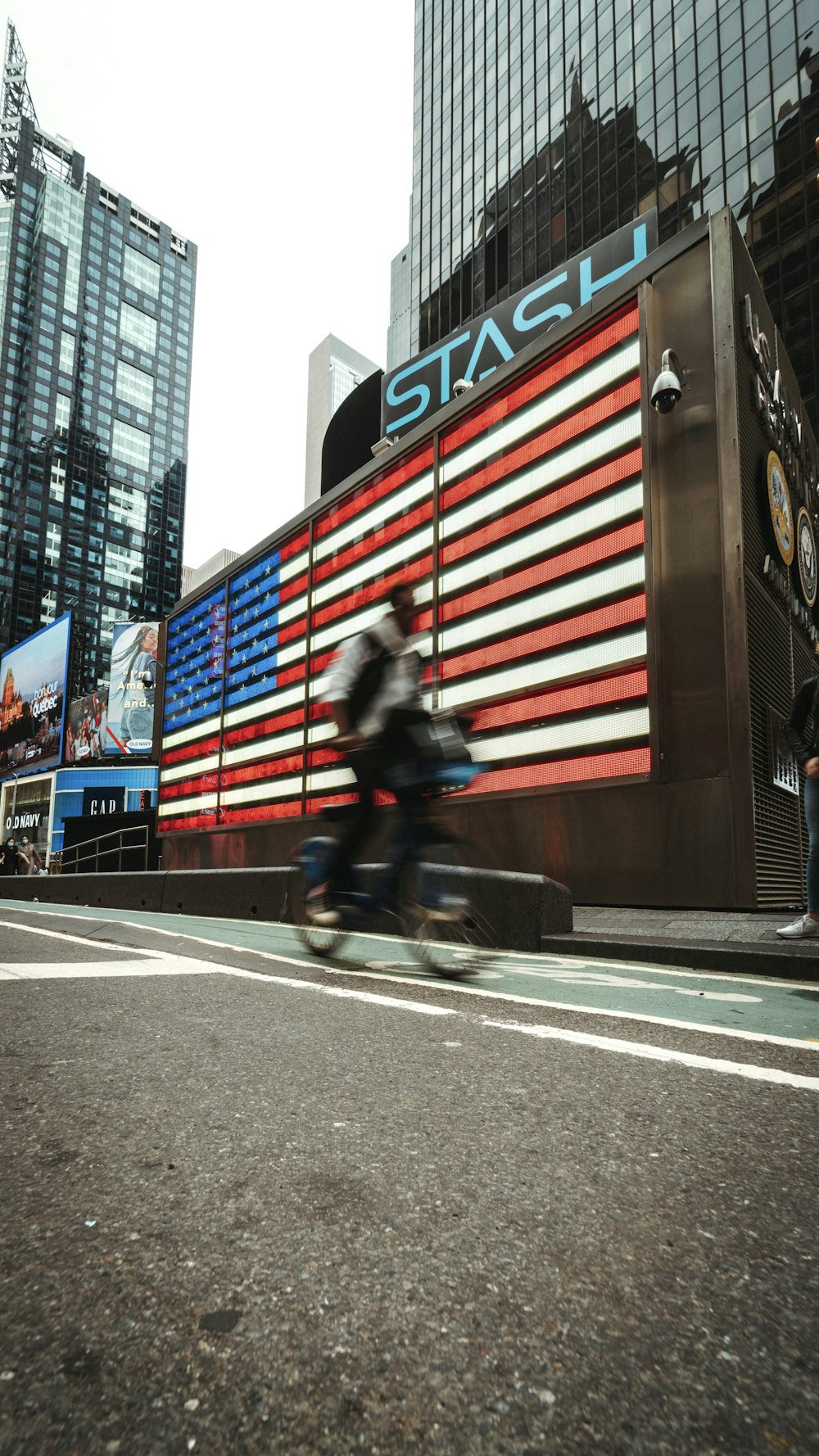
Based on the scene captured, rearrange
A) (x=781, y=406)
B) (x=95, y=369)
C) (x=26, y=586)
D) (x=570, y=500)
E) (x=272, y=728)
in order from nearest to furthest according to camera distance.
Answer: (x=570, y=500) → (x=781, y=406) → (x=272, y=728) → (x=26, y=586) → (x=95, y=369)

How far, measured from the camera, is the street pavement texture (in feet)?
2.84

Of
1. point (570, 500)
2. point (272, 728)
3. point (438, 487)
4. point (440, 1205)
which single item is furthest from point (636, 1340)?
point (272, 728)

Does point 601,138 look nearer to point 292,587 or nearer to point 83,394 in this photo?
point 292,587

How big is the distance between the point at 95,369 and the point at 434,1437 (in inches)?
6355

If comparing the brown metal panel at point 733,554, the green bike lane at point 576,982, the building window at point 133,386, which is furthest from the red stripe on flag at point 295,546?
the building window at point 133,386

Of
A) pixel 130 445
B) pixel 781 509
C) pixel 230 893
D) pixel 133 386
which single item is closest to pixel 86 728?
pixel 230 893

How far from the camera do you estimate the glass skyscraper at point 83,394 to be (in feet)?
419

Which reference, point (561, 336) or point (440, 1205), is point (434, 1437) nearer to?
point (440, 1205)

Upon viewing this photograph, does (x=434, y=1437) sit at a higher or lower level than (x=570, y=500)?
lower

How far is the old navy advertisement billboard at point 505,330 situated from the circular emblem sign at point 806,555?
4.74 meters

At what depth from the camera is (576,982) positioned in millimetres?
4320

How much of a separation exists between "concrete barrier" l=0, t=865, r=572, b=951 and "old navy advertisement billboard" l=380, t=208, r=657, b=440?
28.7 feet

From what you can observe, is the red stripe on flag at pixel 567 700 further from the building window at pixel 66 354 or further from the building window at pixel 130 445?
the building window at pixel 66 354

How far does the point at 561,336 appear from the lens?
11625 mm
